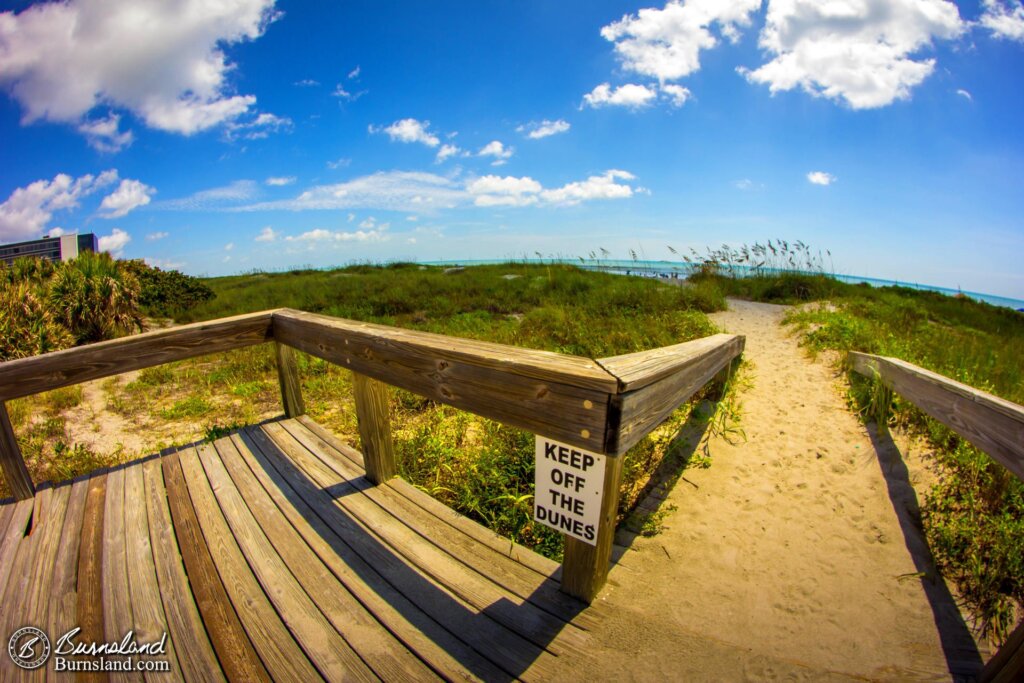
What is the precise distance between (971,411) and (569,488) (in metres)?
2.72

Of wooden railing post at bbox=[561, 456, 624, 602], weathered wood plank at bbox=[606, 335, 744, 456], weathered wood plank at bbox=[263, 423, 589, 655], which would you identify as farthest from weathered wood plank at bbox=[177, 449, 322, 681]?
weathered wood plank at bbox=[606, 335, 744, 456]

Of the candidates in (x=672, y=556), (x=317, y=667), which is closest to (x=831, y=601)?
(x=672, y=556)

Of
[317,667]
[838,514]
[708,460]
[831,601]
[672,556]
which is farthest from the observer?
[708,460]

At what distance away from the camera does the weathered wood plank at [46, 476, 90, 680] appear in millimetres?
1727

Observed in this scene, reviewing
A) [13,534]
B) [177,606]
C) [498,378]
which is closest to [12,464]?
[13,534]

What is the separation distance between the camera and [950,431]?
11.5 ft

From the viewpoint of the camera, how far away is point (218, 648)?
1.58 metres

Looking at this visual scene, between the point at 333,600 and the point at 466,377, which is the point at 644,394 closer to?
the point at 466,377

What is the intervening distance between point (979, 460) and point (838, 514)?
3.75ft

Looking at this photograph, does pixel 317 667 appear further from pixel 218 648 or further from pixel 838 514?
pixel 838 514

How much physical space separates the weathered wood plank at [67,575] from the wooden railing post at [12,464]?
0.26 metres

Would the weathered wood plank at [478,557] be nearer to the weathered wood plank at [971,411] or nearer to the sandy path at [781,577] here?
the sandy path at [781,577]

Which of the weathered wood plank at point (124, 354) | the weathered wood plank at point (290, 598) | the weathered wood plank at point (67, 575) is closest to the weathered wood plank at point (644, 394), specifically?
the weathered wood plank at point (290, 598)

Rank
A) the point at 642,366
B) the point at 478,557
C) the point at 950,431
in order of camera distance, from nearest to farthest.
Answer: the point at 642,366 → the point at 478,557 → the point at 950,431
